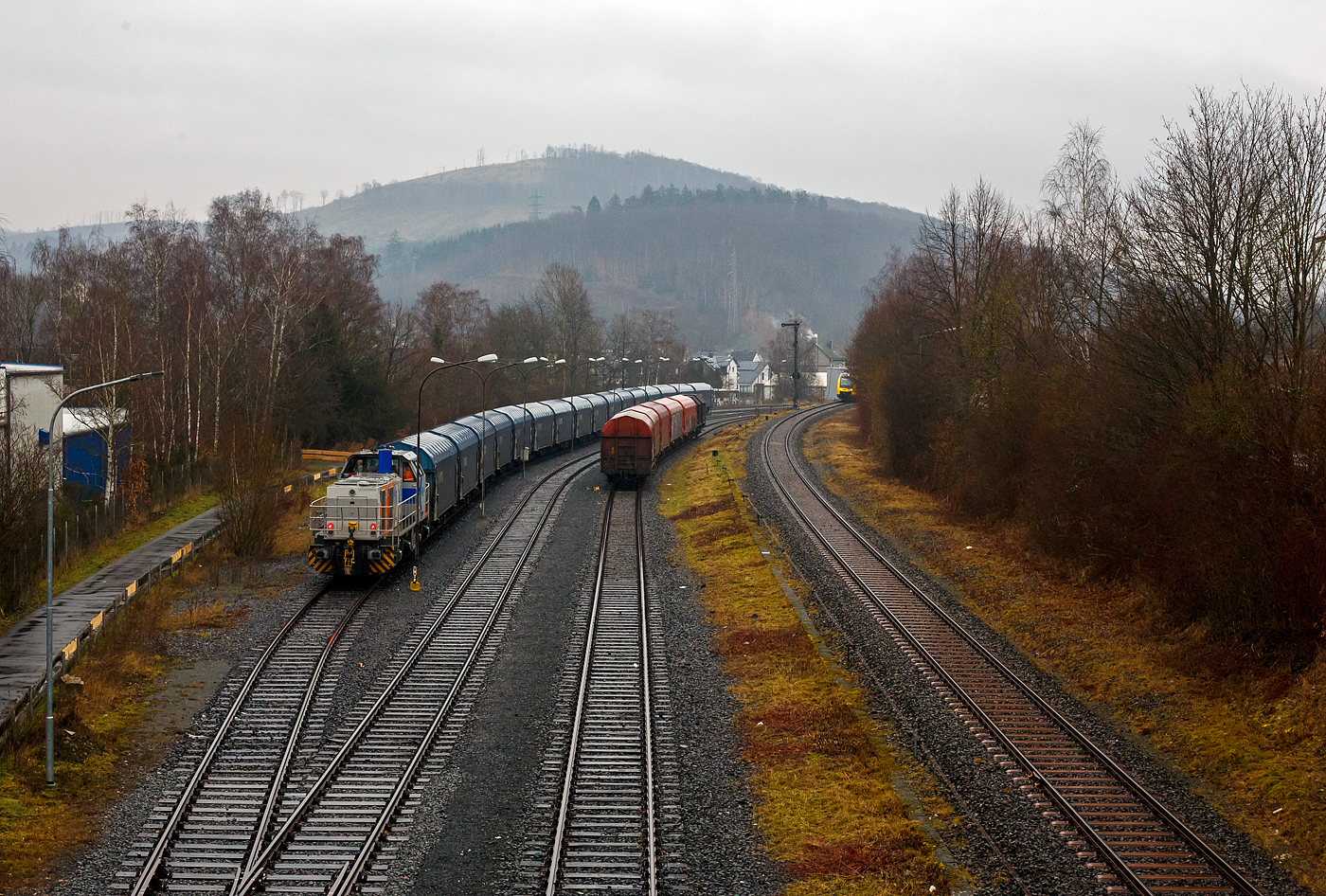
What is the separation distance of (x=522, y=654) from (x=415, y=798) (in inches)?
289

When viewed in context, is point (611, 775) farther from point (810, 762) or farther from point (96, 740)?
point (96, 740)

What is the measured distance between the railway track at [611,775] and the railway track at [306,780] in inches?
84.1

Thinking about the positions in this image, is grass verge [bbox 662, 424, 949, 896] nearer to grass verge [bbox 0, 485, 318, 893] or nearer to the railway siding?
the railway siding

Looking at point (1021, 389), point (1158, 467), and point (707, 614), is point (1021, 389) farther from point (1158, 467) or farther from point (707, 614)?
point (707, 614)

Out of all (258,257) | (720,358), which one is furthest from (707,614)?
(720,358)

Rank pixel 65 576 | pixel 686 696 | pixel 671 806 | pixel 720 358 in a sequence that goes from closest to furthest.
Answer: pixel 671 806, pixel 686 696, pixel 65 576, pixel 720 358

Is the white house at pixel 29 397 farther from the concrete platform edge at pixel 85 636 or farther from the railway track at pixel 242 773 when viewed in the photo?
the railway track at pixel 242 773

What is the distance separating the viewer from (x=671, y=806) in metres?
15.2

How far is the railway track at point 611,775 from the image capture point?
13336 millimetres

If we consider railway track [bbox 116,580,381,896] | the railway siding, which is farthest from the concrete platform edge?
the railway siding

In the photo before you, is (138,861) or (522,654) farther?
(522,654)

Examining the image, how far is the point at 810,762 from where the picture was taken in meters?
16.8

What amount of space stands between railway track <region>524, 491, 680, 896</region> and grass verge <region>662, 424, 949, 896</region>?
152 centimetres

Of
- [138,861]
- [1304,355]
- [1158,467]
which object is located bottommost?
[138,861]
